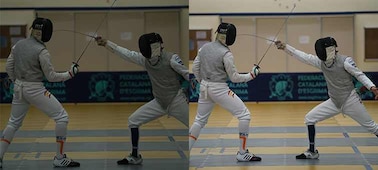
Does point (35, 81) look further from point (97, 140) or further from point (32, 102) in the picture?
point (97, 140)

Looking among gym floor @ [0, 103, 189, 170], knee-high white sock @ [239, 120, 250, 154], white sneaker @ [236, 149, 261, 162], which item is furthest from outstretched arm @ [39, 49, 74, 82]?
white sneaker @ [236, 149, 261, 162]

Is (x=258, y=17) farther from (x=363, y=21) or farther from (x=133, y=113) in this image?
(x=133, y=113)

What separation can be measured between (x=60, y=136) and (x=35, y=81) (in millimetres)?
491

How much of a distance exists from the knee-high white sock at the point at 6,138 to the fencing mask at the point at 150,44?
48.0 inches

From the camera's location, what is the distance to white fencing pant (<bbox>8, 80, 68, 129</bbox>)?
17.0 feet

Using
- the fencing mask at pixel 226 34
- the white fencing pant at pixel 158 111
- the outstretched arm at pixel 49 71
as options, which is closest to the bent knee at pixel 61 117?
the outstretched arm at pixel 49 71

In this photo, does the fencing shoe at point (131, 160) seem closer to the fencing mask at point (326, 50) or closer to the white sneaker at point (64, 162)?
the white sneaker at point (64, 162)

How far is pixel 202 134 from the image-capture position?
1004 centimetres

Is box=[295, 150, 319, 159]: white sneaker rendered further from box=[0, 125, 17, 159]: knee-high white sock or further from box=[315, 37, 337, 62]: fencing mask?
box=[0, 125, 17, 159]: knee-high white sock

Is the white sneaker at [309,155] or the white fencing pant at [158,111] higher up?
the white fencing pant at [158,111]

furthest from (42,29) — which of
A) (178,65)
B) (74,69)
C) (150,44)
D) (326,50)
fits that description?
(326,50)

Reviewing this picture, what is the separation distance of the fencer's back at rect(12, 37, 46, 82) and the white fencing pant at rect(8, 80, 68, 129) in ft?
0.32

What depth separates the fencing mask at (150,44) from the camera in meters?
5.24

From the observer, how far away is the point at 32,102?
523 cm
